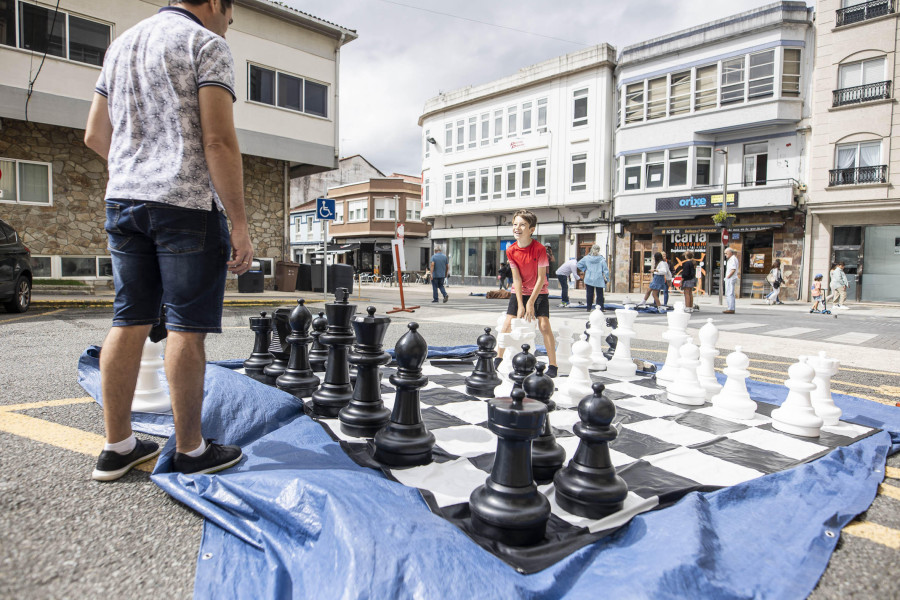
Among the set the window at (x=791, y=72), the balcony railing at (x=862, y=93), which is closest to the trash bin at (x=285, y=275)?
the window at (x=791, y=72)

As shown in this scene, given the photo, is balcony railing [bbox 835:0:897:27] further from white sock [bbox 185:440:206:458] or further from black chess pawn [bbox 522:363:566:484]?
white sock [bbox 185:440:206:458]

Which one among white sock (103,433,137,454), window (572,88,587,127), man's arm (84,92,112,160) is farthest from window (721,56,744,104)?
white sock (103,433,137,454)

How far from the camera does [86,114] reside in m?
10.9

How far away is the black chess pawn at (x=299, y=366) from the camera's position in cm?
280

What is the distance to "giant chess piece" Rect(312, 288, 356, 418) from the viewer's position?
95.6 inches

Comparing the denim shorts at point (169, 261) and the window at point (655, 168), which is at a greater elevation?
the window at point (655, 168)

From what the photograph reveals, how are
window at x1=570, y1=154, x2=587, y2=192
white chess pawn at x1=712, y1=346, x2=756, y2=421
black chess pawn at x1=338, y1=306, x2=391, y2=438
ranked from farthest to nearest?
window at x1=570, y1=154, x2=587, y2=192
white chess pawn at x1=712, y1=346, x2=756, y2=421
black chess pawn at x1=338, y1=306, x2=391, y2=438

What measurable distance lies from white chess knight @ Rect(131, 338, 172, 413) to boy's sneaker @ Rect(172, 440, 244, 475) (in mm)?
834

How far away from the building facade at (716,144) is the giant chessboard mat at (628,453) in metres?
16.7

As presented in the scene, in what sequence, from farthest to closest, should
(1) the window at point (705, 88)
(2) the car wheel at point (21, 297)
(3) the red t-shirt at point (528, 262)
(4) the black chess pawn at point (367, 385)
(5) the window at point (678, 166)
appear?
(5) the window at point (678, 166), (1) the window at point (705, 88), (2) the car wheel at point (21, 297), (3) the red t-shirt at point (528, 262), (4) the black chess pawn at point (367, 385)

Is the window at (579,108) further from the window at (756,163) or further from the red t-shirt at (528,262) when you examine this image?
the red t-shirt at (528,262)

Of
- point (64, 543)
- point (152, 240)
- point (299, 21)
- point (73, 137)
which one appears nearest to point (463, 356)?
point (152, 240)

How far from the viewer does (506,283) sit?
25047 mm

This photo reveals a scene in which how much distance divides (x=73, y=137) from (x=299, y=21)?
6474mm
